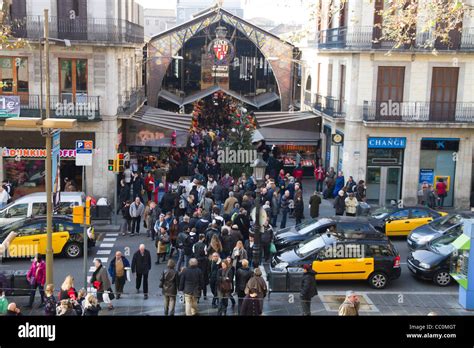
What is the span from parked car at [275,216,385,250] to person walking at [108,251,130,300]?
19.5 feet

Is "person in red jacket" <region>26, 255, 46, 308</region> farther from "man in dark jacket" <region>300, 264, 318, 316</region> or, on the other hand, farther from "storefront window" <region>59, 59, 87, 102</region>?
"storefront window" <region>59, 59, 87, 102</region>

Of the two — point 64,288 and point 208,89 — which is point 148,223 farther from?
point 208,89

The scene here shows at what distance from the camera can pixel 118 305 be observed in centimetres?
1631

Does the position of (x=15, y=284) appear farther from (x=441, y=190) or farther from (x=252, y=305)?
(x=441, y=190)

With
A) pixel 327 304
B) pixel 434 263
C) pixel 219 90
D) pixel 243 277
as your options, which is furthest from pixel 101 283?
pixel 219 90

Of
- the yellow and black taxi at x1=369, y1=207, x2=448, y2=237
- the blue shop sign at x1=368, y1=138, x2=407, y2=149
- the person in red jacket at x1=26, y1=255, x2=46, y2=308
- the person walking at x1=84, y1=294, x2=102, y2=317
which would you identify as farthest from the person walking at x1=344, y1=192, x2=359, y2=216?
the person walking at x1=84, y1=294, x2=102, y2=317

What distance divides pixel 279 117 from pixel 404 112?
10099mm

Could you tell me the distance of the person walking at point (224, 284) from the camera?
15.7 m

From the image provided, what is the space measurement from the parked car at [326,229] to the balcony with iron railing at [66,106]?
37.3 feet

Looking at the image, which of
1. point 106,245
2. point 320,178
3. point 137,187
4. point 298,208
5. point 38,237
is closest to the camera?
point 38,237

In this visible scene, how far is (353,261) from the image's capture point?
1822 cm

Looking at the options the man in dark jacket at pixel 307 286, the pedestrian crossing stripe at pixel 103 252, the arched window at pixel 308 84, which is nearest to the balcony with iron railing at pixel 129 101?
the pedestrian crossing stripe at pixel 103 252

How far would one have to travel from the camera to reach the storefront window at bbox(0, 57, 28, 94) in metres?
28.3
